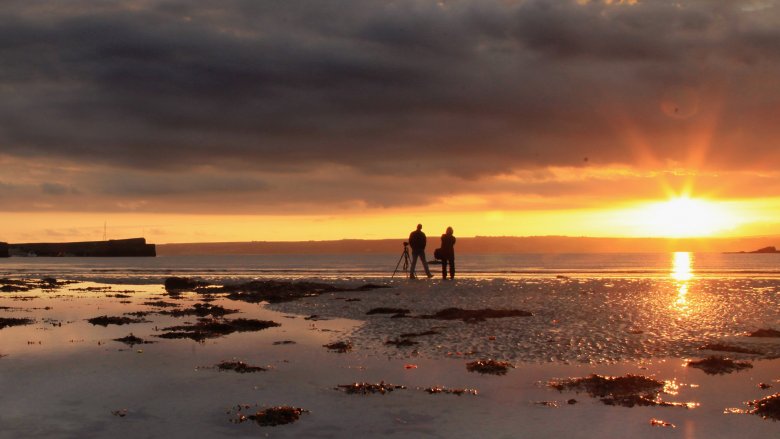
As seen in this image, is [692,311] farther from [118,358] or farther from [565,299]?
[118,358]

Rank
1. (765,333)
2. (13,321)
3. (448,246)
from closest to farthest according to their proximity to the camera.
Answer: (765,333)
(13,321)
(448,246)

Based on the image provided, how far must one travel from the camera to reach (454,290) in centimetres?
3431

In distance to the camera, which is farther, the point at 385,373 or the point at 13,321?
the point at 13,321

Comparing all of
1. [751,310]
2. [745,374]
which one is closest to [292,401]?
[745,374]

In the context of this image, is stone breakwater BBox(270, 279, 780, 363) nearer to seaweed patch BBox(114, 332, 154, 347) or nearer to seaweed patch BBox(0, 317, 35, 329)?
seaweed patch BBox(114, 332, 154, 347)

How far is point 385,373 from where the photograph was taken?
41.3 feet

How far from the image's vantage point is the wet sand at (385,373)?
8883mm

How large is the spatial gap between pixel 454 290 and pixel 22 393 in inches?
1000

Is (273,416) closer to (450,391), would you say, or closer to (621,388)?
(450,391)

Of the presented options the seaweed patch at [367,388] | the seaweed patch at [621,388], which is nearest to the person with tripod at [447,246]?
the seaweed patch at [621,388]

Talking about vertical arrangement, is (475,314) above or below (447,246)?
below

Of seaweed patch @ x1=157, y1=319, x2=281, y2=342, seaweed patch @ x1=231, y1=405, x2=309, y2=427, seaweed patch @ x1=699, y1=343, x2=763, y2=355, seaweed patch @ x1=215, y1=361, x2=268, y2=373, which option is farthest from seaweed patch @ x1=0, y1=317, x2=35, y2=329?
seaweed patch @ x1=699, y1=343, x2=763, y2=355

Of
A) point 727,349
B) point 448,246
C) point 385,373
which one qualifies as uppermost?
point 448,246

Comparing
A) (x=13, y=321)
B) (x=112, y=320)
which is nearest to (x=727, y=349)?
(x=112, y=320)
